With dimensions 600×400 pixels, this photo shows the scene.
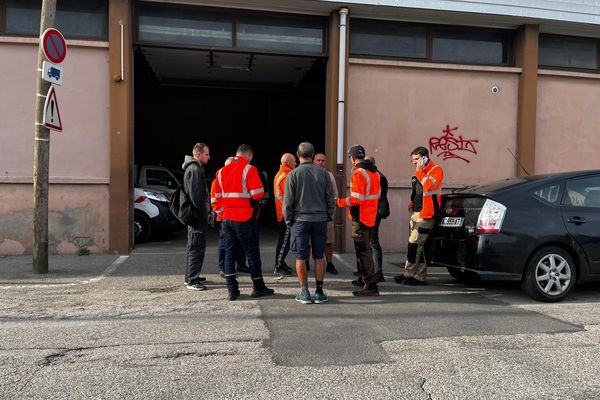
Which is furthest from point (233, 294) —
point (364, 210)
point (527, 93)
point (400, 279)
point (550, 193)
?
point (527, 93)

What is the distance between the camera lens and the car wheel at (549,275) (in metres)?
5.74

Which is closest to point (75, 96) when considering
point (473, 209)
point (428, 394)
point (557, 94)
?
point (473, 209)

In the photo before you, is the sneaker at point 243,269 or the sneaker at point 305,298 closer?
the sneaker at point 305,298

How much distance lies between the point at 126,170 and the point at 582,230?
705 cm

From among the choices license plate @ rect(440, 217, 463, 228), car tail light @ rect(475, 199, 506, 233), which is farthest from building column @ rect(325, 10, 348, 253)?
car tail light @ rect(475, 199, 506, 233)

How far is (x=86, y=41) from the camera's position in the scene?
8570 millimetres

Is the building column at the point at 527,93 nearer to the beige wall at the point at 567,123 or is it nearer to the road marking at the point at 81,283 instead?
the beige wall at the point at 567,123

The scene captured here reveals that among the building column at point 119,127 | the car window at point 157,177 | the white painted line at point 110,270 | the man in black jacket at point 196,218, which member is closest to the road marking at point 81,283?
the white painted line at point 110,270

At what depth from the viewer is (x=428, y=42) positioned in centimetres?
978

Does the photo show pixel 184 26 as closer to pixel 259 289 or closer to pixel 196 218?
pixel 196 218

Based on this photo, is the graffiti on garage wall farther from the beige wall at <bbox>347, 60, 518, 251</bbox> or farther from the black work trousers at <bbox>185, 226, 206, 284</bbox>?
the black work trousers at <bbox>185, 226, 206, 284</bbox>

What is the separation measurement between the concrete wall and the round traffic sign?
5.26 feet

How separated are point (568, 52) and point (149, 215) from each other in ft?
31.4

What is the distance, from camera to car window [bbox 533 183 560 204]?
5.88m
